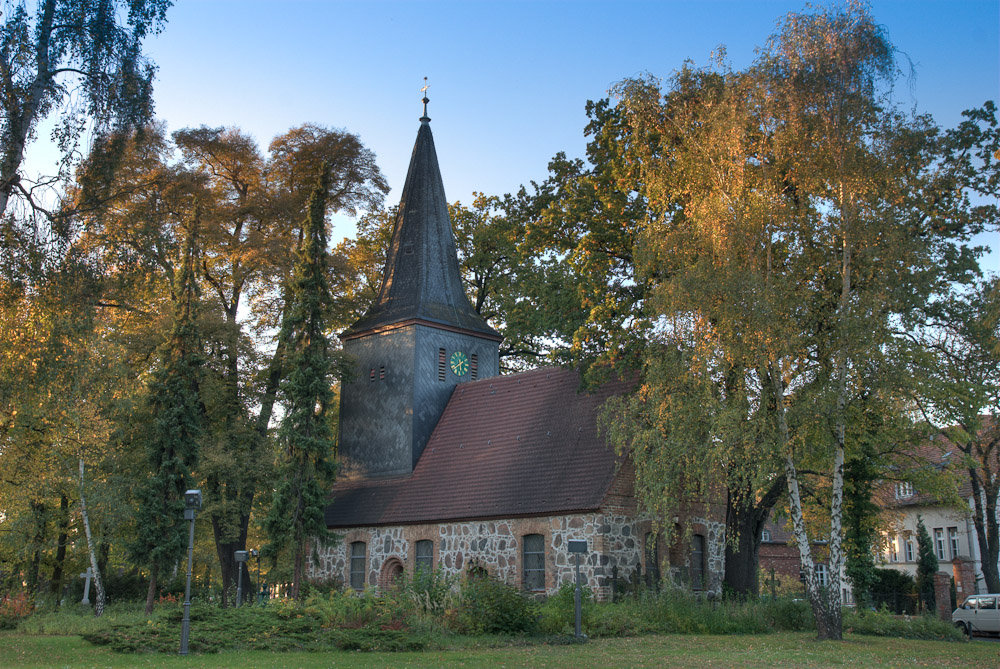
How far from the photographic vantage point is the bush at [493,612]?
Result: 1725 centimetres

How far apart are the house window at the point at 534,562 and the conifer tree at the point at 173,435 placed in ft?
32.1

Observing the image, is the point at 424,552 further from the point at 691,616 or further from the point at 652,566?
the point at 691,616

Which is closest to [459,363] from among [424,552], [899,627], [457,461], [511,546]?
[457,461]

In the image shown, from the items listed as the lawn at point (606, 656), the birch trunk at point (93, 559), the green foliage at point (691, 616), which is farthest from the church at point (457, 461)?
the birch trunk at point (93, 559)

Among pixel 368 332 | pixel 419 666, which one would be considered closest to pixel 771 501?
pixel 419 666

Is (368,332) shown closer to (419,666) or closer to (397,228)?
(397,228)

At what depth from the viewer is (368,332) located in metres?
30.6

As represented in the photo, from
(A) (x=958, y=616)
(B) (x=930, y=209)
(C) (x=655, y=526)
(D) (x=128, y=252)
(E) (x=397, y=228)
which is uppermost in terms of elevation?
(E) (x=397, y=228)

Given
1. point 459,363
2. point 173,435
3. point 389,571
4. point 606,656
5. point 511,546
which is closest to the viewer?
point 606,656

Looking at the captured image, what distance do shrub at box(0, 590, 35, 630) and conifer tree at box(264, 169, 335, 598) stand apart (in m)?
6.15

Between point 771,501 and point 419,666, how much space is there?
40.9ft

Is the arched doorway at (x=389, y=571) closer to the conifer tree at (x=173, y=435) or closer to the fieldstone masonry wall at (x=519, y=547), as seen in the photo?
the fieldstone masonry wall at (x=519, y=547)

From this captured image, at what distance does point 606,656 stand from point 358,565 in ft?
50.4

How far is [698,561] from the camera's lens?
2447 centimetres
